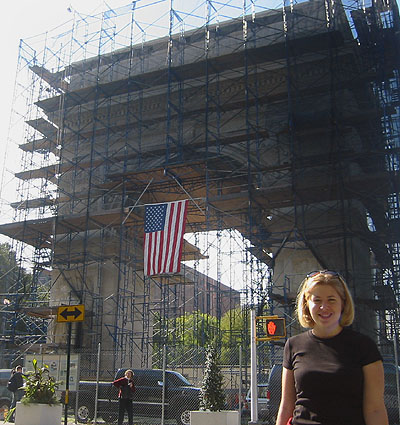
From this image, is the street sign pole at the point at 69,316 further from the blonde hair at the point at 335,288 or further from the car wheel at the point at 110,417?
the blonde hair at the point at 335,288

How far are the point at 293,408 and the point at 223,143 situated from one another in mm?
23553

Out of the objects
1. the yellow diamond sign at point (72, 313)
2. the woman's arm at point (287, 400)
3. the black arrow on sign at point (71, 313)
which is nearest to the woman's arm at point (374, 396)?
the woman's arm at point (287, 400)

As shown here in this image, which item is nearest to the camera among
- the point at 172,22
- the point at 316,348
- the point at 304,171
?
the point at 316,348

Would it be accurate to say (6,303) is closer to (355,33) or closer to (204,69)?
(204,69)

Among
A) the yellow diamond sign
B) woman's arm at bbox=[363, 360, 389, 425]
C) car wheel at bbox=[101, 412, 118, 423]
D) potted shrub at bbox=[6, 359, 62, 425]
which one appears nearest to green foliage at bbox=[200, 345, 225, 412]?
the yellow diamond sign

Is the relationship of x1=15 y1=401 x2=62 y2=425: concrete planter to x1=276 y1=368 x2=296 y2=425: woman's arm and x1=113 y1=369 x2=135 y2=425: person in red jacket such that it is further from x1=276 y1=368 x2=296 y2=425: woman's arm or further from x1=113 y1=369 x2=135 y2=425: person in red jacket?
x1=276 y1=368 x2=296 y2=425: woman's arm

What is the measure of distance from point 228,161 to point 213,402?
1504 centimetres

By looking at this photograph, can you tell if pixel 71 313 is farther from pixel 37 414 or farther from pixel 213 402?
pixel 213 402

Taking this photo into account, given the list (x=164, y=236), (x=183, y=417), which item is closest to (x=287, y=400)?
(x=183, y=417)

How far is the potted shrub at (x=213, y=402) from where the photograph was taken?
1270cm

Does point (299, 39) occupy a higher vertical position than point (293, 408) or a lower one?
higher

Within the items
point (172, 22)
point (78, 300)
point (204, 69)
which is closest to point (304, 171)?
point (204, 69)

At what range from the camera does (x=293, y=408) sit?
336 centimetres

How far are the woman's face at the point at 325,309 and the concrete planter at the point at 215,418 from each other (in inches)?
396
